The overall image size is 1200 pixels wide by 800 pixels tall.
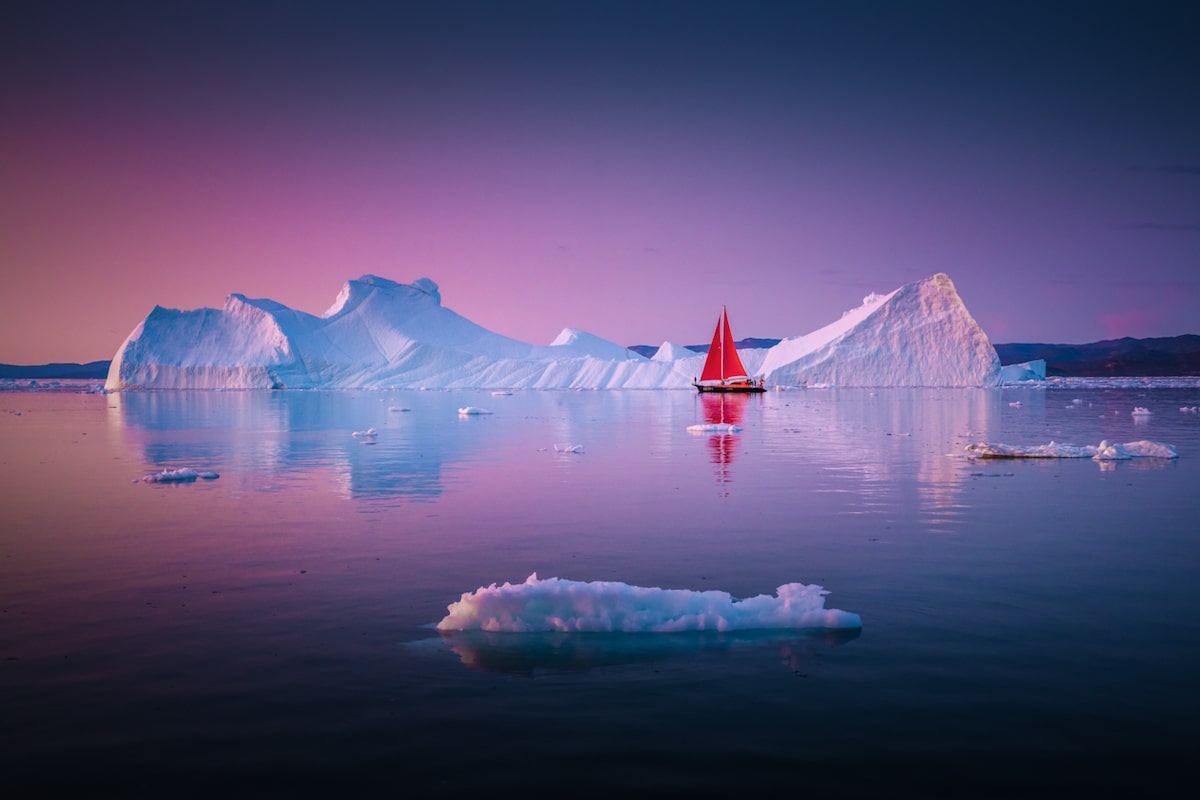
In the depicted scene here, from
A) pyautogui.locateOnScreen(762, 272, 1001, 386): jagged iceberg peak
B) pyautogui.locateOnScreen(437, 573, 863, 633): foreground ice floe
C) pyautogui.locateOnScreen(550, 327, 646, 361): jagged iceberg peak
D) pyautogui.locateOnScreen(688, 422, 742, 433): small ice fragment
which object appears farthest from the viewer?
pyautogui.locateOnScreen(550, 327, 646, 361): jagged iceberg peak

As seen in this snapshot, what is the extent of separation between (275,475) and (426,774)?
14.1 m

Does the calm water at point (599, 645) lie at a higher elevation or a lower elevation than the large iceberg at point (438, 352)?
lower

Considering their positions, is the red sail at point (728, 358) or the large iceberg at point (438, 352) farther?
the large iceberg at point (438, 352)

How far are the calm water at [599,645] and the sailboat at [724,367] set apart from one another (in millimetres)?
55416

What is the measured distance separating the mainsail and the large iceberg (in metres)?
17.3

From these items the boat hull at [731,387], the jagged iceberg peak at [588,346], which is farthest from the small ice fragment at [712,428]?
the jagged iceberg peak at [588,346]

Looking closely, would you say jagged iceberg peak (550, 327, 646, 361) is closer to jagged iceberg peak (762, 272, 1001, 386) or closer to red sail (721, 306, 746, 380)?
jagged iceberg peak (762, 272, 1001, 386)

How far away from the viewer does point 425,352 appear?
10819 cm

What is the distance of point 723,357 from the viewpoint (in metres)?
72.2

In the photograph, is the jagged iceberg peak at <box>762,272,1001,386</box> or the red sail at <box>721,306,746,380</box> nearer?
the red sail at <box>721,306,746,380</box>

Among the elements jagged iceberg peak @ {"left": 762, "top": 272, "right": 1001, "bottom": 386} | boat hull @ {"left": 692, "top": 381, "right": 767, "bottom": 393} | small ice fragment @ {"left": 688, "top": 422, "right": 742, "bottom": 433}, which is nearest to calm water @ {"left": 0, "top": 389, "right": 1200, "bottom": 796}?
small ice fragment @ {"left": 688, "top": 422, "right": 742, "bottom": 433}

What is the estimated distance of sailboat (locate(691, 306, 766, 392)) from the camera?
70.4m

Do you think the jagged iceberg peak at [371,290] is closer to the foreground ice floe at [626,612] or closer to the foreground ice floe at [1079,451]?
the foreground ice floe at [1079,451]

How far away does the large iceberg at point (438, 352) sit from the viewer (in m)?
88.9
